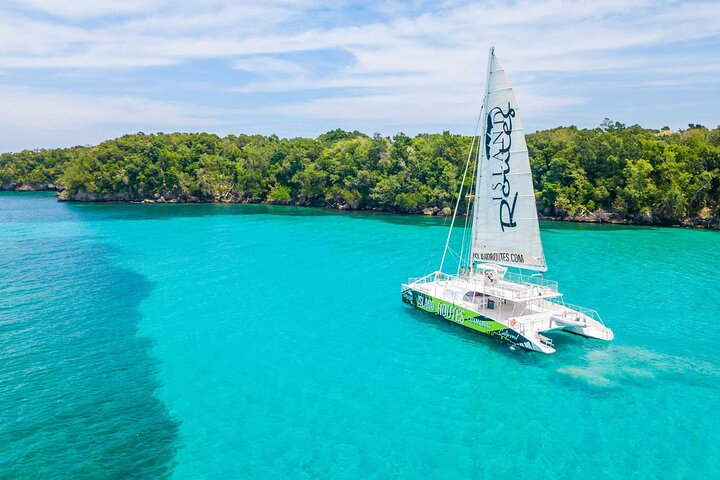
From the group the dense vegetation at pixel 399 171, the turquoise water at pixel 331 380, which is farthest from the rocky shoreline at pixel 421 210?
the turquoise water at pixel 331 380

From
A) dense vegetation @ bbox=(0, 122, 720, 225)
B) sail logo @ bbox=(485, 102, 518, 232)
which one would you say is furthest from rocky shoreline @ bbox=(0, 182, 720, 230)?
sail logo @ bbox=(485, 102, 518, 232)

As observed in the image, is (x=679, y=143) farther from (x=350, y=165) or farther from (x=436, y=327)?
(x=436, y=327)

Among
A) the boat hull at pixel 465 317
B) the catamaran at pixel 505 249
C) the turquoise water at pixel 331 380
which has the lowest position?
the turquoise water at pixel 331 380

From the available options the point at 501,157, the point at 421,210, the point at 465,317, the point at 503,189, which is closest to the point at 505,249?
the point at 503,189

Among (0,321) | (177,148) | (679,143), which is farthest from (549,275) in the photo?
(177,148)

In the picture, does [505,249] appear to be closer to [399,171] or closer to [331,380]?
[331,380]

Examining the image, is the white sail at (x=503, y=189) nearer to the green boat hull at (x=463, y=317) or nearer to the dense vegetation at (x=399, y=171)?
the green boat hull at (x=463, y=317)

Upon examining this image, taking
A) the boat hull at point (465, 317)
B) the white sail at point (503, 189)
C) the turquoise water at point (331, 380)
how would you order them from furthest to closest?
the white sail at point (503, 189), the boat hull at point (465, 317), the turquoise water at point (331, 380)

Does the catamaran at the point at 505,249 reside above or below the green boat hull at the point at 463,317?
above
